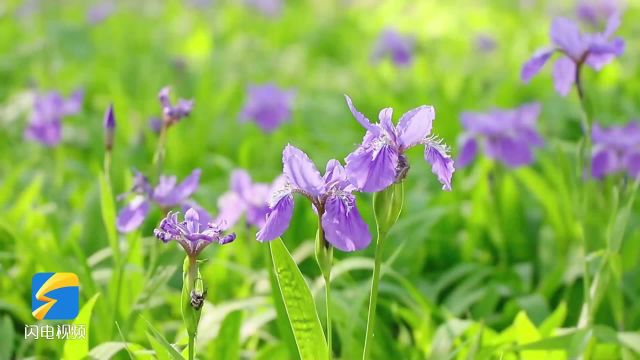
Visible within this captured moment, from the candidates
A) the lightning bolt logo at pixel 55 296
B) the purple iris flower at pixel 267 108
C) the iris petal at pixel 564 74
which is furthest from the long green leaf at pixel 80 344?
the purple iris flower at pixel 267 108

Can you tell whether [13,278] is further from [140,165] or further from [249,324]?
[140,165]

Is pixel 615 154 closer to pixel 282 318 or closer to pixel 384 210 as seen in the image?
pixel 282 318

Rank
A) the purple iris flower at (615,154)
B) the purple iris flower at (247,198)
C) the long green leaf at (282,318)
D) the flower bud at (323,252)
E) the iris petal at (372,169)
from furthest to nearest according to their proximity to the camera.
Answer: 1. the purple iris flower at (615,154)
2. the purple iris flower at (247,198)
3. the long green leaf at (282,318)
4. the flower bud at (323,252)
5. the iris petal at (372,169)

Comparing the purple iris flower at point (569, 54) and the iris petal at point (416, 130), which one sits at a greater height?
the purple iris flower at point (569, 54)

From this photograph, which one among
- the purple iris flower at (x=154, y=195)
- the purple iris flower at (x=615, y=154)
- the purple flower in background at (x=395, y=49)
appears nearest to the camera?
the purple iris flower at (x=154, y=195)

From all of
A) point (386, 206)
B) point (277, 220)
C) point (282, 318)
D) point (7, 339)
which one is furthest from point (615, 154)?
point (7, 339)

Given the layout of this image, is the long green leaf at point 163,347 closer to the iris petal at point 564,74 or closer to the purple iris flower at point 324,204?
the purple iris flower at point 324,204
